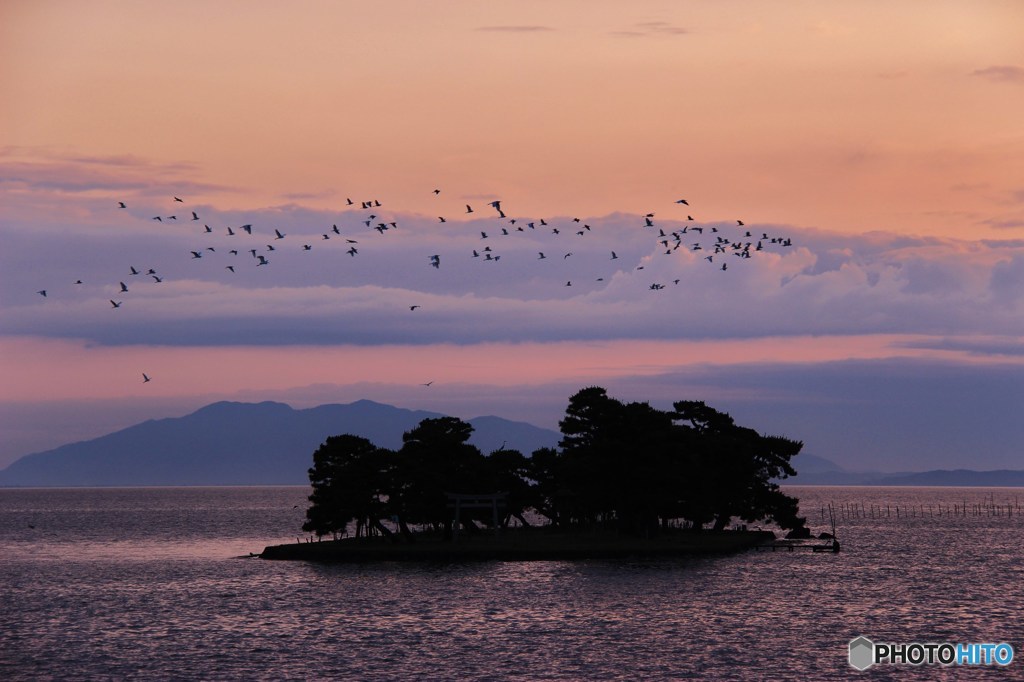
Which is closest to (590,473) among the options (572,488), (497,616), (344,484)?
(572,488)

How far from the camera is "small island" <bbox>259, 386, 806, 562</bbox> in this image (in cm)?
10638

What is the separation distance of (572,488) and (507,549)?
13.4 m

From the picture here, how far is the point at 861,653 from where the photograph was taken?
61031mm

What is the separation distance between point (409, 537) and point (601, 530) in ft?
80.1

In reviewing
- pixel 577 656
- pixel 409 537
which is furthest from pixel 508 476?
pixel 577 656

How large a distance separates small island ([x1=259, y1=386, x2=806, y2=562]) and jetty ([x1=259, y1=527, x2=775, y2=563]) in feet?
0.46

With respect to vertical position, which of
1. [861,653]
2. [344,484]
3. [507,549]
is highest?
[344,484]

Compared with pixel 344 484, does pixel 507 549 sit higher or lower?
lower

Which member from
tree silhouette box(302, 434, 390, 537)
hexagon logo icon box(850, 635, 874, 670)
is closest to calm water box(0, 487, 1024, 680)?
hexagon logo icon box(850, 635, 874, 670)

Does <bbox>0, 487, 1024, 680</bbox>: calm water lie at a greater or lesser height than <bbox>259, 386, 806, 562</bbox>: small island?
lesser

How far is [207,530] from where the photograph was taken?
7077 inches

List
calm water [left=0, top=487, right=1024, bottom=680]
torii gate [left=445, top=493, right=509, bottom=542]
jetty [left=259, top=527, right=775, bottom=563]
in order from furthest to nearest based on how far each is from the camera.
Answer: torii gate [left=445, top=493, right=509, bottom=542], jetty [left=259, top=527, right=775, bottom=563], calm water [left=0, top=487, right=1024, bottom=680]

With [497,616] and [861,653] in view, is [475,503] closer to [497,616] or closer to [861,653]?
[497,616]

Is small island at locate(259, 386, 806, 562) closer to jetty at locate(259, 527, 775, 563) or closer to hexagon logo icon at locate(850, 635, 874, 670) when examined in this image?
jetty at locate(259, 527, 775, 563)
